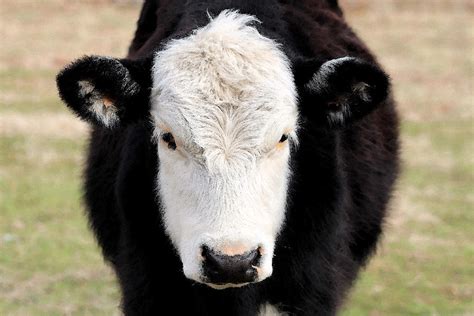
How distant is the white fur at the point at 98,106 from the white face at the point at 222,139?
218 millimetres

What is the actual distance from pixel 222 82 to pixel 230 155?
1.29ft

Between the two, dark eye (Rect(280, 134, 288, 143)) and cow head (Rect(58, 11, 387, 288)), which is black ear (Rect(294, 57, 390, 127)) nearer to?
cow head (Rect(58, 11, 387, 288))

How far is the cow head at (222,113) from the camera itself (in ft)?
16.0

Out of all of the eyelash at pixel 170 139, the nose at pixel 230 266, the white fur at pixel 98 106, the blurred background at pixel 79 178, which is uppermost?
the white fur at pixel 98 106

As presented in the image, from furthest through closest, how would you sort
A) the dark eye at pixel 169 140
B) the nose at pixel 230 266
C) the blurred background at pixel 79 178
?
the blurred background at pixel 79 178, the dark eye at pixel 169 140, the nose at pixel 230 266

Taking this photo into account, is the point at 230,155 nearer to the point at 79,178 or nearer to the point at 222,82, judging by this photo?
the point at 222,82

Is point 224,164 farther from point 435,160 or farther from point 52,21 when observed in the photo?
point 52,21

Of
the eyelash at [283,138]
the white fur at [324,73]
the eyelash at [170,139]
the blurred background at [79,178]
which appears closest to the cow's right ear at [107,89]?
the eyelash at [170,139]

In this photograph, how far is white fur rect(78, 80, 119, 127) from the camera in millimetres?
5230

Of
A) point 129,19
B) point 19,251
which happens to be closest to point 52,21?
point 129,19

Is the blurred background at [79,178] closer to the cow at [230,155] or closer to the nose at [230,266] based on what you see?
the cow at [230,155]

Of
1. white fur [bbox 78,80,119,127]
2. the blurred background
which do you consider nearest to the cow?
white fur [bbox 78,80,119,127]

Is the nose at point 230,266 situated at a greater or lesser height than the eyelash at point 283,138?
lesser

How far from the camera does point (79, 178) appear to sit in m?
10.5
